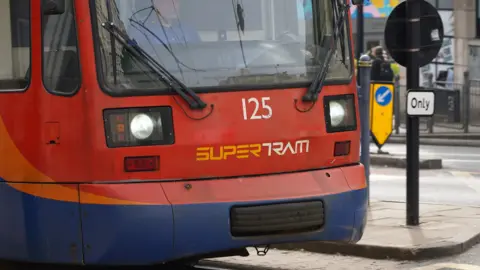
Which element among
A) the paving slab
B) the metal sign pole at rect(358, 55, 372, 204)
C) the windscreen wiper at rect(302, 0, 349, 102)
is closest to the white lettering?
the windscreen wiper at rect(302, 0, 349, 102)

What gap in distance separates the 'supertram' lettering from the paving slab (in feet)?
6.71

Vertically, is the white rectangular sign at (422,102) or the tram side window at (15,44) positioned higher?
the tram side window at (15,44)

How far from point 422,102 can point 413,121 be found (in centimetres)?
25

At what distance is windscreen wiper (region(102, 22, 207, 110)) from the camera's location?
6547mm

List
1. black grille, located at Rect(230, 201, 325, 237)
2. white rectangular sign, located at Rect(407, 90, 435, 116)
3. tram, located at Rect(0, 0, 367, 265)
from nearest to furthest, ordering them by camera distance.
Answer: tram, located at Rect(0, 0, 367, 265), black grille, located at Rect(230, 201, 325, 237), white rectangular sign, located at Rect(407, 90, 435, 116)

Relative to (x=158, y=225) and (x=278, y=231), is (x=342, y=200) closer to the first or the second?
(x=278, y=231)

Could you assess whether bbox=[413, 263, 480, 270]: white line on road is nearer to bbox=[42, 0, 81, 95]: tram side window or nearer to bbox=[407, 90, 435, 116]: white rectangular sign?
bbox=[407, 90, 435, 116]: white rectangular sign

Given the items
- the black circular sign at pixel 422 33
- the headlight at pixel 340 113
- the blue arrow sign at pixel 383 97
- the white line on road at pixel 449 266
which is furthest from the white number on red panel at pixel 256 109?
the blue arrow sign at pixel 383 97

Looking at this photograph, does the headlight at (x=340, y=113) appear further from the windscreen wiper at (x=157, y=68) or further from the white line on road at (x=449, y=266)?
the white line on road at (x=449, y=266)

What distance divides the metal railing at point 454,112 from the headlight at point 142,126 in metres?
16.8

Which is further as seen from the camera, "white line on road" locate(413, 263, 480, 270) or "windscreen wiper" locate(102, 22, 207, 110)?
"white line on road" locate(413, 263, 480, 270)

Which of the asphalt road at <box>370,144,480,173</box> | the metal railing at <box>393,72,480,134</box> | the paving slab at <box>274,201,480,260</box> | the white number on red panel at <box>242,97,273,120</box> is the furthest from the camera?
the metal railing at <box>393,72,480,134</box>

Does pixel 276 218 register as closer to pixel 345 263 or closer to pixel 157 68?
pixel 157 68

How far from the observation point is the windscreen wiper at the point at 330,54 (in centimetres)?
694
